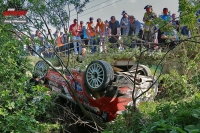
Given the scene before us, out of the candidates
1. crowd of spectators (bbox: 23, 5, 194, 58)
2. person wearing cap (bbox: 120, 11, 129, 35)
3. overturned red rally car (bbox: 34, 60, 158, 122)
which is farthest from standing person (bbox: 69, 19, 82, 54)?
person wearing cap (bbox: 120, 11, 129, 35)

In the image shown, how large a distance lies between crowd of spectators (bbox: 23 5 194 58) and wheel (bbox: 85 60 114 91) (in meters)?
0.52

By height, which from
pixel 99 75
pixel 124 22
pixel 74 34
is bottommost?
pixel 99 75

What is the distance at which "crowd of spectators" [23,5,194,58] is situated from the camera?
18.5 feet

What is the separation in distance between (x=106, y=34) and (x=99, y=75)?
9.98ft

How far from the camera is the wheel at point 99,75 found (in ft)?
20.4

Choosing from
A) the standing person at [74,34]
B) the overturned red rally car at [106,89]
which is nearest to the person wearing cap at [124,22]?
the standing person at [74,34]

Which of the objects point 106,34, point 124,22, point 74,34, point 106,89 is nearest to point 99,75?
point 106,89

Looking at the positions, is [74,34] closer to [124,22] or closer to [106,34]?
[106,34]

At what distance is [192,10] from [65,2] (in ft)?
7.86

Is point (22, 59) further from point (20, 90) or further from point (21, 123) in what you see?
point (21, 123)

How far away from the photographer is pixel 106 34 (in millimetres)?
9102

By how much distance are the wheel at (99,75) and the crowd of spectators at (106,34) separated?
0.52m

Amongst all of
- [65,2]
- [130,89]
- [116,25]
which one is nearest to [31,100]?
[65,2]

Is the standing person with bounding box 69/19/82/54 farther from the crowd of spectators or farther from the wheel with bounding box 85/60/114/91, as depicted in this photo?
the wheel with bounding box 85/60/114/91
